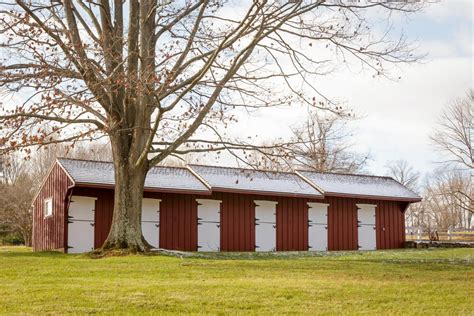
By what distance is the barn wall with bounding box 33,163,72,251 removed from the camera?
22.4 m

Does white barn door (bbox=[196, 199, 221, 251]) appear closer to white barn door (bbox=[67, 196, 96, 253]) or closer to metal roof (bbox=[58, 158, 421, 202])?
metal roof (bbox=[58, 158, 421, 202])

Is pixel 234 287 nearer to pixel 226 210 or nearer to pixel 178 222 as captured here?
pixel 178 222

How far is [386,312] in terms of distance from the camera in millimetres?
8570

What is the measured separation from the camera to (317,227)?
26.5m

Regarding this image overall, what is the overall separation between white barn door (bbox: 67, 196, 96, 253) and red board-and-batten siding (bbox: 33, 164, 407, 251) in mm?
177

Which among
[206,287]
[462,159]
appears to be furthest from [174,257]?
[462,159]

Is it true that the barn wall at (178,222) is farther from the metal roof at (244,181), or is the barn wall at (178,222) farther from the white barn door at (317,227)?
the white barn door at (317,227)

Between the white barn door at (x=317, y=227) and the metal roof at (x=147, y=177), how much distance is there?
493cm

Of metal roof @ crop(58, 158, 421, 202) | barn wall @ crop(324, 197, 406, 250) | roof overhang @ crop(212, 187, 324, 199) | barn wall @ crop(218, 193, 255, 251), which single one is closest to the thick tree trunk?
metal roof @ crop(58, 158, 421, 202)

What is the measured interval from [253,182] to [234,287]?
614 inches

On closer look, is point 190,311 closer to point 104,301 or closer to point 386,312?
point 104,301

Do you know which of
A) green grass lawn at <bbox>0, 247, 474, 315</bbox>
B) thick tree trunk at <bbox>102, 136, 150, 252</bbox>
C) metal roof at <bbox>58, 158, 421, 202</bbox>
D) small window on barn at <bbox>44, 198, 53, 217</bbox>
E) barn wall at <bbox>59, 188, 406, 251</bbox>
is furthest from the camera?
small window on barn at <bbox>44, 198, 53, 217</bbox>

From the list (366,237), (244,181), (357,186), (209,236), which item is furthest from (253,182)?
(366,237)

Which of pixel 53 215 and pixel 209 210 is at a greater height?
pixel 209 210
